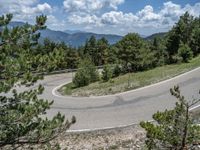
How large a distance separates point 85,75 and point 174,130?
32.9m

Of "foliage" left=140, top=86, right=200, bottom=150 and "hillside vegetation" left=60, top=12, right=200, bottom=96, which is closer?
A: "foliage" left=140, top=86, right=200, bottom=150

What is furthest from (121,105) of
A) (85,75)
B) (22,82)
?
(85,75)

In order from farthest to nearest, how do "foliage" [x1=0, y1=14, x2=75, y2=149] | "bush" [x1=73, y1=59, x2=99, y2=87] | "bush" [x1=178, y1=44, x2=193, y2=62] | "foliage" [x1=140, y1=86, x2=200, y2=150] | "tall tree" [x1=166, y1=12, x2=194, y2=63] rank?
"tall tree" [x1=166, y1=12, x2=194, y2=63], "bush" [x1=178, y1=44, x2=193, y2=62], "bush" [x1=73, y1=59, x2=99, y2=87], "foliage" [x1=0, y1=14, x2=75, y2=149], "foliage" [x1=140, y1=86, x2=200, y2=150]

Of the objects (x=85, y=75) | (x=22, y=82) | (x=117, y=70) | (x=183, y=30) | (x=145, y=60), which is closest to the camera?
(x=22, y=82)

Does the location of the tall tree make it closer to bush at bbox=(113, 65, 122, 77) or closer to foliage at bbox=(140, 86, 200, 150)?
bush at bbox=(113, 65, 122, 77)

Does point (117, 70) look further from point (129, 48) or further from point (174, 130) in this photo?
point (174, 130)

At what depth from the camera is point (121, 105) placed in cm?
2400

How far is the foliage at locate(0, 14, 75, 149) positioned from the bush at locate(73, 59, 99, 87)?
29457 millimetres

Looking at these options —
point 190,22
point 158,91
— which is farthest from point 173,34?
point 158,91

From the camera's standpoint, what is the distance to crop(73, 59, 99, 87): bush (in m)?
40.6

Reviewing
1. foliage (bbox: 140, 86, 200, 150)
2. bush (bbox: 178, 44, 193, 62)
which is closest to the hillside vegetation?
bush (bbox: 178, 44, 193, 62)

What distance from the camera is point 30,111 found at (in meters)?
10.3

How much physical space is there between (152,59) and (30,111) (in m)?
40.2

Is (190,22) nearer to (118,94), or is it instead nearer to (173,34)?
(173,34)
